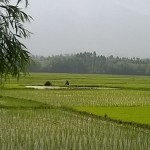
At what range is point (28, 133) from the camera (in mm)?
12984

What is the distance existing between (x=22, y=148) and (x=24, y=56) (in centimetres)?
328

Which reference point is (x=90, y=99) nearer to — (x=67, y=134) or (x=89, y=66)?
(x=67, y=134)

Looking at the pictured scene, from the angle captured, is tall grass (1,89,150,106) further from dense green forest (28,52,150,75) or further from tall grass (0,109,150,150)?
dense green forest (28,52,150,75)

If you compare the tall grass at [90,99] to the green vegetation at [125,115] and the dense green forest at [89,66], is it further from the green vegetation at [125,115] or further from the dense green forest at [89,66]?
the dense green forest at [89,66]

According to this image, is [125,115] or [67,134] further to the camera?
[125,115]

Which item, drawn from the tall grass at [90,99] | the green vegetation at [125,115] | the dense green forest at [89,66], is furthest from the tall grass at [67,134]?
the dense green forest at [89,66]

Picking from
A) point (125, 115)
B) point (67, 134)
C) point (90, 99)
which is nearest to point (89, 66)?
point (90, 99)

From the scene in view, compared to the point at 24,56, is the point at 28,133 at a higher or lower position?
lower

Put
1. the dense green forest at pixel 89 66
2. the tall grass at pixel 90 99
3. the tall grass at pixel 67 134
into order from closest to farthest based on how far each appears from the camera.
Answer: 1. the tall grass at pixel 67 134
2. the tall grass at pixel 90 99
3. the dense green forest at pixel 89 66

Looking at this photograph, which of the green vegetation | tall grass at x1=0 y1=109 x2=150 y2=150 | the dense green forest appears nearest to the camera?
tall grass at x1=0 y1=109 x2=150 y2=150

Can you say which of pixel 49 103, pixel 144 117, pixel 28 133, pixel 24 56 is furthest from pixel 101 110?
pixel 24 56

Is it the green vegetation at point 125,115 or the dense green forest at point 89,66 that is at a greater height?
the dense green forest at point 89,66

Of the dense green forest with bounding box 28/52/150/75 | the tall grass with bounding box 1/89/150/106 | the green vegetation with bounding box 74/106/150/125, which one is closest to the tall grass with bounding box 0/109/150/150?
the green vegetation with bounding box 74/106/150/125

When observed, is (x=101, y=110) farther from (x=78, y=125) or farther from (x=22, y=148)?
(x=22, y=148)
